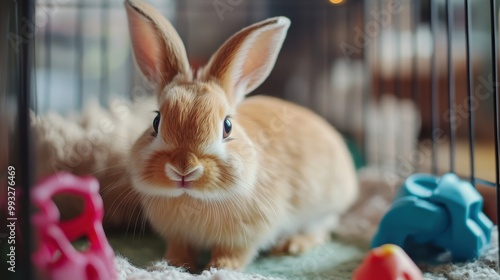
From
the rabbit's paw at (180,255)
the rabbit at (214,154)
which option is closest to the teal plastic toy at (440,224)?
→ the rabbit at (214,154)

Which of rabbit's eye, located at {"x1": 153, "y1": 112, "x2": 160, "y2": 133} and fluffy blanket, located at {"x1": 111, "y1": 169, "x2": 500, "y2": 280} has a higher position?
rabbit's eye, located at {"x1": 153, "y1": 112, "x2": 160, "y2": 133}

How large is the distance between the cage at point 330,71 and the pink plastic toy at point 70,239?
0.11 ft

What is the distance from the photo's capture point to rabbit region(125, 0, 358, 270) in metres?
0.80

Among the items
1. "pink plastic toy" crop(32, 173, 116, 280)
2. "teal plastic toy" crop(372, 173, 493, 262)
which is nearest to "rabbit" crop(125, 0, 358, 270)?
"pink plastic toy" crop(32, 173, 116, 280)

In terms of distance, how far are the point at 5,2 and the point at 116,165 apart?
45 centimetres

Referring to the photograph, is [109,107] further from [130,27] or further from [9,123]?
[9,123]

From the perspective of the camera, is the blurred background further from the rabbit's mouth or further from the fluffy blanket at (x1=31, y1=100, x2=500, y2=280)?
the rabbit's mouth

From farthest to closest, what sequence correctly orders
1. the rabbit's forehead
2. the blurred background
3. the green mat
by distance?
the blurred background → the green mat → the rabbit's forehead

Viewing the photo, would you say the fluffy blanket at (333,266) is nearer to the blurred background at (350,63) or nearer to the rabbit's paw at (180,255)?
the rabbit's paw at (180,255)

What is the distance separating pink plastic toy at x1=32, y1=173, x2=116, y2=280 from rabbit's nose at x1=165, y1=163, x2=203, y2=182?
0.41 ft

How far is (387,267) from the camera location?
0.69m

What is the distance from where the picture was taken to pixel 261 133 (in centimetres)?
107

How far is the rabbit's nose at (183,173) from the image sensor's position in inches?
30.3

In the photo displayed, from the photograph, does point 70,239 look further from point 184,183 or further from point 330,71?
point 330,71
